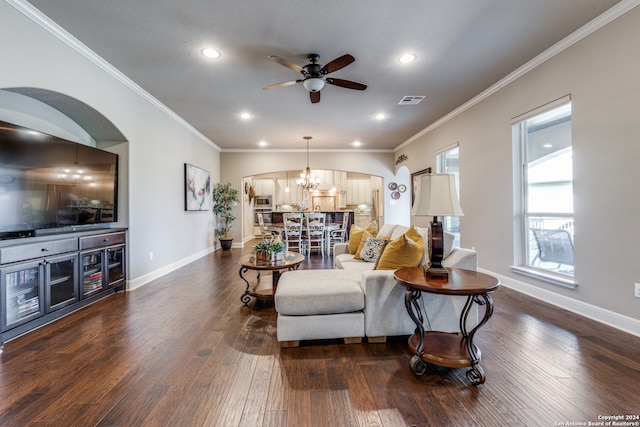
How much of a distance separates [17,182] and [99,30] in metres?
1.61

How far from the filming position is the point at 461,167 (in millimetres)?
4781

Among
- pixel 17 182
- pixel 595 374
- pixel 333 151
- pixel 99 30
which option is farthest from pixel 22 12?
pixel 333 151

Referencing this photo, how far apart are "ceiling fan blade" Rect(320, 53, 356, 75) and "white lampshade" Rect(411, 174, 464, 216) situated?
1.49 metres

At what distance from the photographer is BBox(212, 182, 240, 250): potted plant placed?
714 centimetres

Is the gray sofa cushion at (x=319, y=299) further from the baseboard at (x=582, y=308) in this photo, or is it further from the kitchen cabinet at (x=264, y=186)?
the kitchen cabinet at (x=264, y=186)

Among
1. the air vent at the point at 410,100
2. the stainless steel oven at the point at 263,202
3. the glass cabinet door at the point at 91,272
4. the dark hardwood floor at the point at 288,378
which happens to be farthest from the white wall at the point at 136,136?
the stainless steel oven at the point at 263,202

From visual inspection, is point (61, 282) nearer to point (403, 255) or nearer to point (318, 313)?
point (318, 313)

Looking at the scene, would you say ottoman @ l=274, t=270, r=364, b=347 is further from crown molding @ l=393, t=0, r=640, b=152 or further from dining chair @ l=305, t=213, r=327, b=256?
dining chair @ l=305, t=213, r=327, b=256

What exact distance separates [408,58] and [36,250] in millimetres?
4259

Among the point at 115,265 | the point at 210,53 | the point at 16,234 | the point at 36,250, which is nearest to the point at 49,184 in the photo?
the point at 16,234

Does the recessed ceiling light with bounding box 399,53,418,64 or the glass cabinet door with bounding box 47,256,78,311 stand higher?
the recessed ceiling light with bounding box 399,53,418,64

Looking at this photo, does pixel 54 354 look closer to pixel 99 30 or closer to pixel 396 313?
pixel 396 313

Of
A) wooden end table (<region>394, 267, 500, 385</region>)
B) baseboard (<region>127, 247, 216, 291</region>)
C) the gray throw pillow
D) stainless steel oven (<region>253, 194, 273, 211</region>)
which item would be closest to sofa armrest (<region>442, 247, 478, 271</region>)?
wooden end table (<region>394, 267, 500, 385</region>)

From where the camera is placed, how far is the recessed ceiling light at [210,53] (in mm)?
2939
